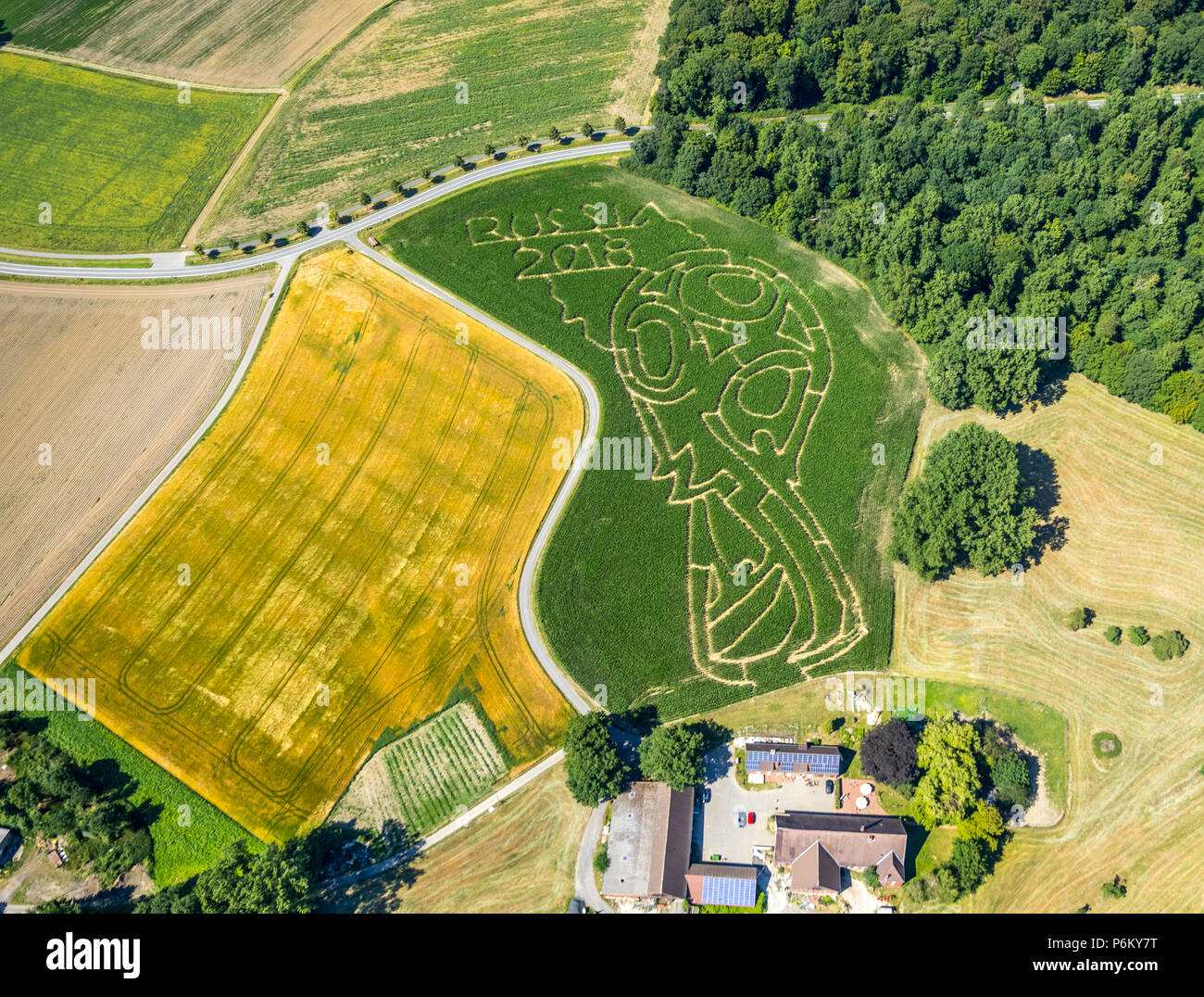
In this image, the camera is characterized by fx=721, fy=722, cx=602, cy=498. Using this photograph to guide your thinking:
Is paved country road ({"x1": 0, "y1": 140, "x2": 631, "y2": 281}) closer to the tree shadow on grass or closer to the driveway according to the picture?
the tree shadow on grass

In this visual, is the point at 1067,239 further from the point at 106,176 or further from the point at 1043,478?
the point at 106,176

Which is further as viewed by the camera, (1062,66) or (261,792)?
(1062,66)

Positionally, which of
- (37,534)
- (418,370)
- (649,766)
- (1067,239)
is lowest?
(649,766)

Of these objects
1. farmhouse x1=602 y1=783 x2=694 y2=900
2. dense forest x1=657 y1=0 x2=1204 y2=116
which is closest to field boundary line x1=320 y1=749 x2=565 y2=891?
farmhouse x1=602 y1=783 x2=694 y2=900

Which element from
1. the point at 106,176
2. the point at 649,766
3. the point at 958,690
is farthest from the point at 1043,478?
the point at 106,176

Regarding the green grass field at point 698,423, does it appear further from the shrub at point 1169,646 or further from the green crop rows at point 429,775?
the shrub at point 1169,646
